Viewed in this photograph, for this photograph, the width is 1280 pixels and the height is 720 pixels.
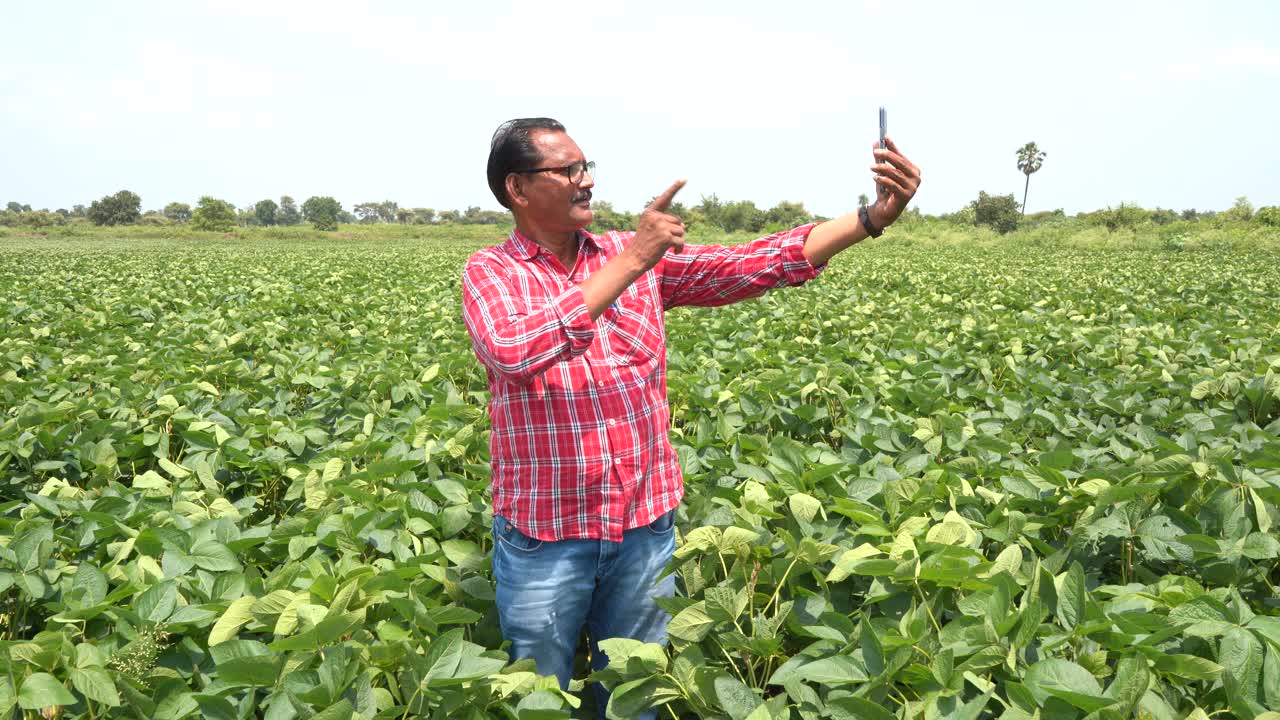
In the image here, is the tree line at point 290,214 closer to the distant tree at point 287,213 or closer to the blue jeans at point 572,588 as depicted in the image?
the distant tree at point 287,213

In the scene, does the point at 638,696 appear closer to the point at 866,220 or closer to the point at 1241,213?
the point at 866,220

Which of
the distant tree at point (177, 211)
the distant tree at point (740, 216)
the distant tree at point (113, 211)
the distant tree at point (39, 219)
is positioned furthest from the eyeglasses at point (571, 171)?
the distant tree at point (177, 211)

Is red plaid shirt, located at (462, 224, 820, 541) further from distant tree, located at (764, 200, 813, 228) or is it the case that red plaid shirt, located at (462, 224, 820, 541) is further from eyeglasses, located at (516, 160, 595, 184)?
distant tree, located at (764, 200, 813, 228)

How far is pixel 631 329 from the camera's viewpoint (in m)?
1.93

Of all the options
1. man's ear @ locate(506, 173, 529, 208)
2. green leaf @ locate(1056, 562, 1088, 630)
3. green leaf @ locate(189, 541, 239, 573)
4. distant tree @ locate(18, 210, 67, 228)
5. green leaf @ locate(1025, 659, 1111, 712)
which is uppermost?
distant tree @ locate(18, 210, 67, 228)

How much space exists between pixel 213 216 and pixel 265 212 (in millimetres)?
66883

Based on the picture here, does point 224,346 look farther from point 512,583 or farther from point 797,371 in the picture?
point 512,583

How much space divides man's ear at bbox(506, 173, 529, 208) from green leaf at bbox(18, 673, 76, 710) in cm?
132

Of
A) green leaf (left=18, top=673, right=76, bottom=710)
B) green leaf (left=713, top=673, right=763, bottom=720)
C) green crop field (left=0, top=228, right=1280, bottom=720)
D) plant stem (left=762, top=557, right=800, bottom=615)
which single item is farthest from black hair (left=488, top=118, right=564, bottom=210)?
green leaf (left=18, top=673, right=76, bottom=710)

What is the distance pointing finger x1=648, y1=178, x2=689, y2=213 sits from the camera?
1.62m

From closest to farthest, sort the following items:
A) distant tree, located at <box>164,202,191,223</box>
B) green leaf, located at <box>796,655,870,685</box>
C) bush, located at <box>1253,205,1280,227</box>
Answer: green leaf, located at <box>796,655,870,685</box>
bush, located at <box>1253,205,1280,227</box>
distant tree, located at <box>164,202,191,223</box>

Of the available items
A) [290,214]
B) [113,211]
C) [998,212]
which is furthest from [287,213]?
[998,212]

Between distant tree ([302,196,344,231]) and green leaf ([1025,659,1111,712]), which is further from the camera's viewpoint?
distant tree ([302,196,344,231])

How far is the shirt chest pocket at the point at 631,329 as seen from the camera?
190cm
